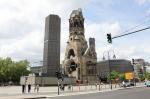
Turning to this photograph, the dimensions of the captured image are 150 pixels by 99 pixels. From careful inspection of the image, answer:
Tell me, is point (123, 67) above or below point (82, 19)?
below

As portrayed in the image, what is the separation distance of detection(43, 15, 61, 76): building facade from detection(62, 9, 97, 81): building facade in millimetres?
10440

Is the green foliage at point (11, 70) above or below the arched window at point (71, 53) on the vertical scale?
below

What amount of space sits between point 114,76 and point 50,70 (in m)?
35.2

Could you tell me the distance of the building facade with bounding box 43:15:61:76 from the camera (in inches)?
4956

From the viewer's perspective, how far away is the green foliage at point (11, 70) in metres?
113

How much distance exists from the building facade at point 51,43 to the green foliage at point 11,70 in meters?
12.1

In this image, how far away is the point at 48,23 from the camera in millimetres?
126438

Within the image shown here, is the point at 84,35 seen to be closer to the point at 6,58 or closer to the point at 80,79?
the point at 80,79

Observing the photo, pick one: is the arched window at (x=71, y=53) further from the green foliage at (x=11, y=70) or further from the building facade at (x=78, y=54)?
the green foliage at (x=11, y=70)

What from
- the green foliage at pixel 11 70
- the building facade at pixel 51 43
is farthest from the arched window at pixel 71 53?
the green foliage at pixel 11 70

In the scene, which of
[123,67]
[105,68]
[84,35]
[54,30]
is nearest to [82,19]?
[84,35]

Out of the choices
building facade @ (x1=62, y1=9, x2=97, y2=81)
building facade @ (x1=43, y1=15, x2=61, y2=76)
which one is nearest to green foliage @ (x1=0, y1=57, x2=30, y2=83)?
building facade @ (x1=43, y1=15, x2=61, y2=76)

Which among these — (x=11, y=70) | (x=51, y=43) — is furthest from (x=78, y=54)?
(x=11, y=70)

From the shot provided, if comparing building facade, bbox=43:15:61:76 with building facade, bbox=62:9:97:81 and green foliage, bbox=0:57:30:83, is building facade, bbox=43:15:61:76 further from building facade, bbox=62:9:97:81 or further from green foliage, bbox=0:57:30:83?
green foliage, bbox=0:57:30:83
